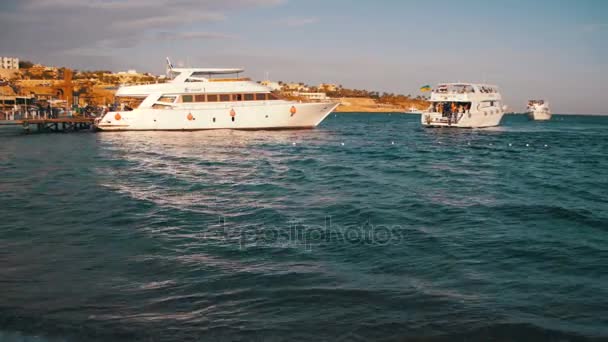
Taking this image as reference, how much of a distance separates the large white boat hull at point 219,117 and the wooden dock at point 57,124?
4.07 metres

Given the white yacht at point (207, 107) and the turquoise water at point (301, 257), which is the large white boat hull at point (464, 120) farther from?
the turquoise water at point (301, 257)

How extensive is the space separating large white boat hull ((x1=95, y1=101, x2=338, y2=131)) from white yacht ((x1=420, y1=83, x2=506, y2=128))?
14104 millimetres

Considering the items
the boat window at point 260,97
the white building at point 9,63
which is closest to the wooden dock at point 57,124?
the boat window at point 260,97

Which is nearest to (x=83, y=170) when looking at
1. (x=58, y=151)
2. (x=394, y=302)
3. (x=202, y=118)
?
(x=58, y=151)

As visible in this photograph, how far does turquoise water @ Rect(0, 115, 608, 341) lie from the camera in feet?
18.8

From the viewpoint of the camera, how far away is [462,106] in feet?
168

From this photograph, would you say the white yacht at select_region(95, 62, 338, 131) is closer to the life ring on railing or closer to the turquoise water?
the life ring on railing

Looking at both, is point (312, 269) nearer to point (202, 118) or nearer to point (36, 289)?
point (36, 289)

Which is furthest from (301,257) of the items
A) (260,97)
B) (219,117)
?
(219,117)

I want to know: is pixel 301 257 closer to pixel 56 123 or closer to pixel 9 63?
pixel 56 123

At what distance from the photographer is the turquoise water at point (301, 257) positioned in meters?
5.74

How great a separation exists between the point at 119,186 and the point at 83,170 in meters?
5.06

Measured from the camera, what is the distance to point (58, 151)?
91.1 ft

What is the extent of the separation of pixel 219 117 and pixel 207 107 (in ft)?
4.32
